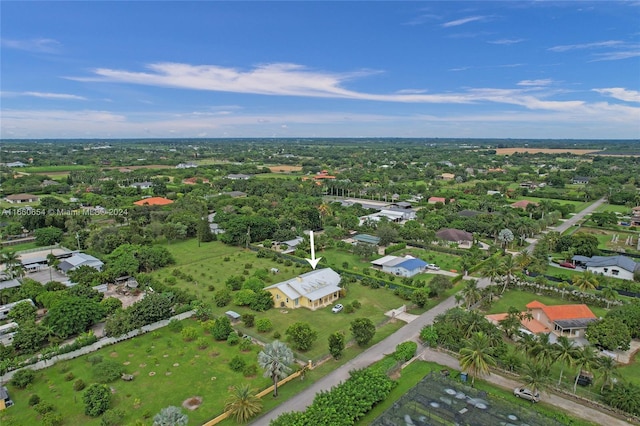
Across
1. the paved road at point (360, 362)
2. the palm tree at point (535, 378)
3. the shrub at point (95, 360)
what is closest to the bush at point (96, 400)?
the shrub at point (95, 360)

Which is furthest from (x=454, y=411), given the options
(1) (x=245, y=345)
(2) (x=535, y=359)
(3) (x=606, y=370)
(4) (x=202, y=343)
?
(4) (x=202, y=343)

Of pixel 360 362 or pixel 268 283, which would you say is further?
pixel 268 283

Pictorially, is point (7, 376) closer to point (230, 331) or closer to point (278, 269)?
point (230, 331)

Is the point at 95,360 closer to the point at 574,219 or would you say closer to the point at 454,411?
the point at 454,411

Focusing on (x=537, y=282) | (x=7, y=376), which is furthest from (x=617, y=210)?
(x=7, y=376)

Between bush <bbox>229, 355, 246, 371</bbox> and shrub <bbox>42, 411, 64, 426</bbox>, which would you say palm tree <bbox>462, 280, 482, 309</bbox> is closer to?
bush <bbox>229, 355, 246, 371</bbox>

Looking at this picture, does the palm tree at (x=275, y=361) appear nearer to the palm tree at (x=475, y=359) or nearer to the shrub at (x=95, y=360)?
the palm tree at (x=475, y=359)
